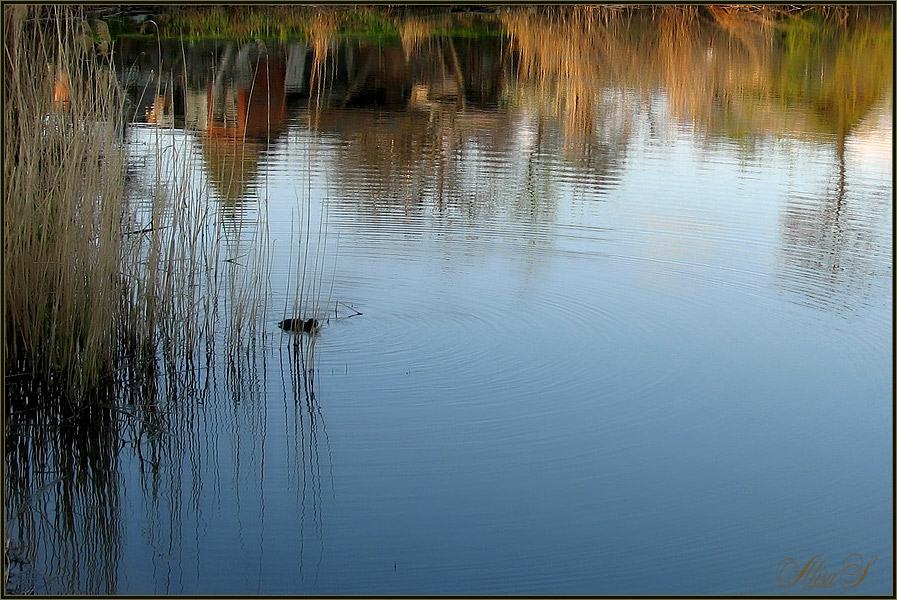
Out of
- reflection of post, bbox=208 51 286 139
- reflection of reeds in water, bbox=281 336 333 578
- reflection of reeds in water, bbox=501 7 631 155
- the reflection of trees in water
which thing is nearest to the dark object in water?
reflection of reeds in water, bbox=281 336 333 578

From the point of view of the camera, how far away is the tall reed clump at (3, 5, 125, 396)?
3.47 meters

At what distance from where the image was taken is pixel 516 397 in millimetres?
3895

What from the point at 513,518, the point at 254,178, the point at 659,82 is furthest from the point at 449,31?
the point at 513,518

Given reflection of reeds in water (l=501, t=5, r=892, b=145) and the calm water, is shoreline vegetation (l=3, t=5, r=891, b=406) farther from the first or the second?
reflection of reeds in water (l=501, t=5, r=892, b=145)

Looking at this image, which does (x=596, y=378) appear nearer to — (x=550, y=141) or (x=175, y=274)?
(x=175, y=274)

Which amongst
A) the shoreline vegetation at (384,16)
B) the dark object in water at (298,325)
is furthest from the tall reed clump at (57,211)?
the shoreline vegetation at (384,16)

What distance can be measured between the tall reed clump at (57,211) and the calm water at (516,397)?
26 centimetres

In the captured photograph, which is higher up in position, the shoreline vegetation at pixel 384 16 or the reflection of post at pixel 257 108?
the shoreline vegetation at pixel 384 16

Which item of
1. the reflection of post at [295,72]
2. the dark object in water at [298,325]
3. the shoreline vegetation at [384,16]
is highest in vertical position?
the shoreline vegetation at [384,16]

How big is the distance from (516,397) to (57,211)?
168cm

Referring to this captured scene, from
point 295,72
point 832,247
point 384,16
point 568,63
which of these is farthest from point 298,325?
point 384,16

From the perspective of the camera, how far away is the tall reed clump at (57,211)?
347cm

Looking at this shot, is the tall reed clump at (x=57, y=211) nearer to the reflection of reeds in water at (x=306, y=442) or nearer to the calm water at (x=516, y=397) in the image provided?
the calm water at (x=516, y=397)

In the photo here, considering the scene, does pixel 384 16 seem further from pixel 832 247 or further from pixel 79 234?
pixel 79 234
